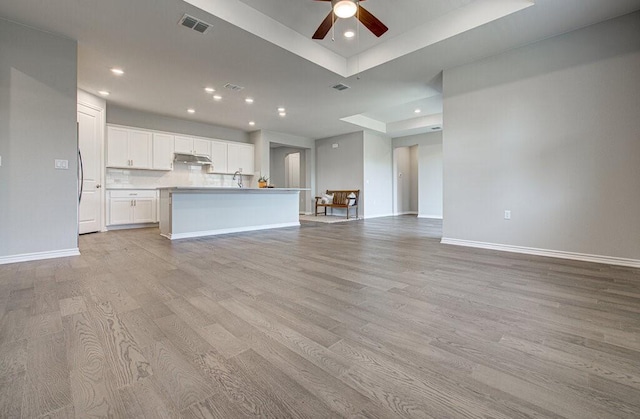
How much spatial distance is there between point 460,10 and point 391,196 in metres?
6.48

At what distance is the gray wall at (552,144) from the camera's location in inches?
118

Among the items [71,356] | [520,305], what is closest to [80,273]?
[71,356]

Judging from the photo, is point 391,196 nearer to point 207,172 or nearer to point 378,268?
point 207,172

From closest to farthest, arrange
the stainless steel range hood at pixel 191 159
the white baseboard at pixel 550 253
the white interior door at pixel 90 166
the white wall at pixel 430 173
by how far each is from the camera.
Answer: the white baseboard at pixel 550 253 → the white interior door at pixel 90 166 → the stainless steel range hood at pixel 191 159 → the white wall at pixel 430 173

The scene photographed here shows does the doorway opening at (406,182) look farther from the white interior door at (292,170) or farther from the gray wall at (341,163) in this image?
the white interior door at (292,170)

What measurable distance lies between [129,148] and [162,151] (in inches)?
26.0

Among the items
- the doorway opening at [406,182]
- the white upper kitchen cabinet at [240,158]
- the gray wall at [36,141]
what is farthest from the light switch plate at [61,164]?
the doorway opening at [406,182]

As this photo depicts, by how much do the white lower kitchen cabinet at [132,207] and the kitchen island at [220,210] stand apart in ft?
4.60

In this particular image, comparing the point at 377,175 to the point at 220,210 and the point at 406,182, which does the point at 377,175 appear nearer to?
the point at 406,182

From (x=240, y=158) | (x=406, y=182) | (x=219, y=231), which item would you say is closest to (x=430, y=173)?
(x=406, y=182)

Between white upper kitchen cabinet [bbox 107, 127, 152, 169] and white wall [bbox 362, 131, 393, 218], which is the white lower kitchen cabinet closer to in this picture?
white upper kitchen cabinet [bbox 107, 127, 152, 169]

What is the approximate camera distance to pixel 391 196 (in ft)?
30.8

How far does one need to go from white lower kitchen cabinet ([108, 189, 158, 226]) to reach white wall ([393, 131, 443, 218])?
24.7 feet

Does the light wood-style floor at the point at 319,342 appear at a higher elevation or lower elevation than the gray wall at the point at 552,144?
lower
